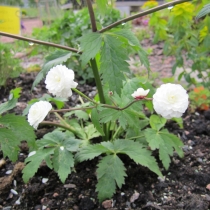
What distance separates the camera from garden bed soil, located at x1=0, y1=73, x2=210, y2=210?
1.40m

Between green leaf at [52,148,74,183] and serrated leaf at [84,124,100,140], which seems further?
serrated leaf at [84,124,100,140]

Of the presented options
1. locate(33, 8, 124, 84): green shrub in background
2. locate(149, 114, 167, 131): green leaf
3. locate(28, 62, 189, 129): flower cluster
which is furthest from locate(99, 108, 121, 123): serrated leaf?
locate(33, 8, 124, 84): green shrub in background

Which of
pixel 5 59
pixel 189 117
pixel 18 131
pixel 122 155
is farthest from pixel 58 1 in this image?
pixel 18 131

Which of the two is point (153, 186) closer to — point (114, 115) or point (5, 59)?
point (114, 115)

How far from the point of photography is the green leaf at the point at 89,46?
3.71ft

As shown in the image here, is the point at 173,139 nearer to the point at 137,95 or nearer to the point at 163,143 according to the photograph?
the point at 163,143

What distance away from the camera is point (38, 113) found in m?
1.20

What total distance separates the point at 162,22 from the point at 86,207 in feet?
5.27

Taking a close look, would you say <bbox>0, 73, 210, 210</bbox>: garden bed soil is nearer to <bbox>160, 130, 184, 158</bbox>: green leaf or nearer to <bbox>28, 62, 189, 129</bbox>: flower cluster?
<bbox>160, 130, 184, 158</bbox>: green leaf

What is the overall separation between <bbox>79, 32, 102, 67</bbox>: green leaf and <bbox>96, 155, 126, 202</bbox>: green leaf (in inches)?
20.0

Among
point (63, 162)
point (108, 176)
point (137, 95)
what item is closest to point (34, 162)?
point (63, 162)

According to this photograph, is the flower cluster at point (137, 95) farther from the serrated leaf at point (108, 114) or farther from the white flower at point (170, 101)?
the serrated leaf at point (108, 114)

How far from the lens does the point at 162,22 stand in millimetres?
2285

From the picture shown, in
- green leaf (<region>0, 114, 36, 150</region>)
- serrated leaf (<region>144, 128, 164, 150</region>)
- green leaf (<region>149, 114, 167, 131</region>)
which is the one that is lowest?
serrated leaf (<region>144, 128, 164, 150</region>)
